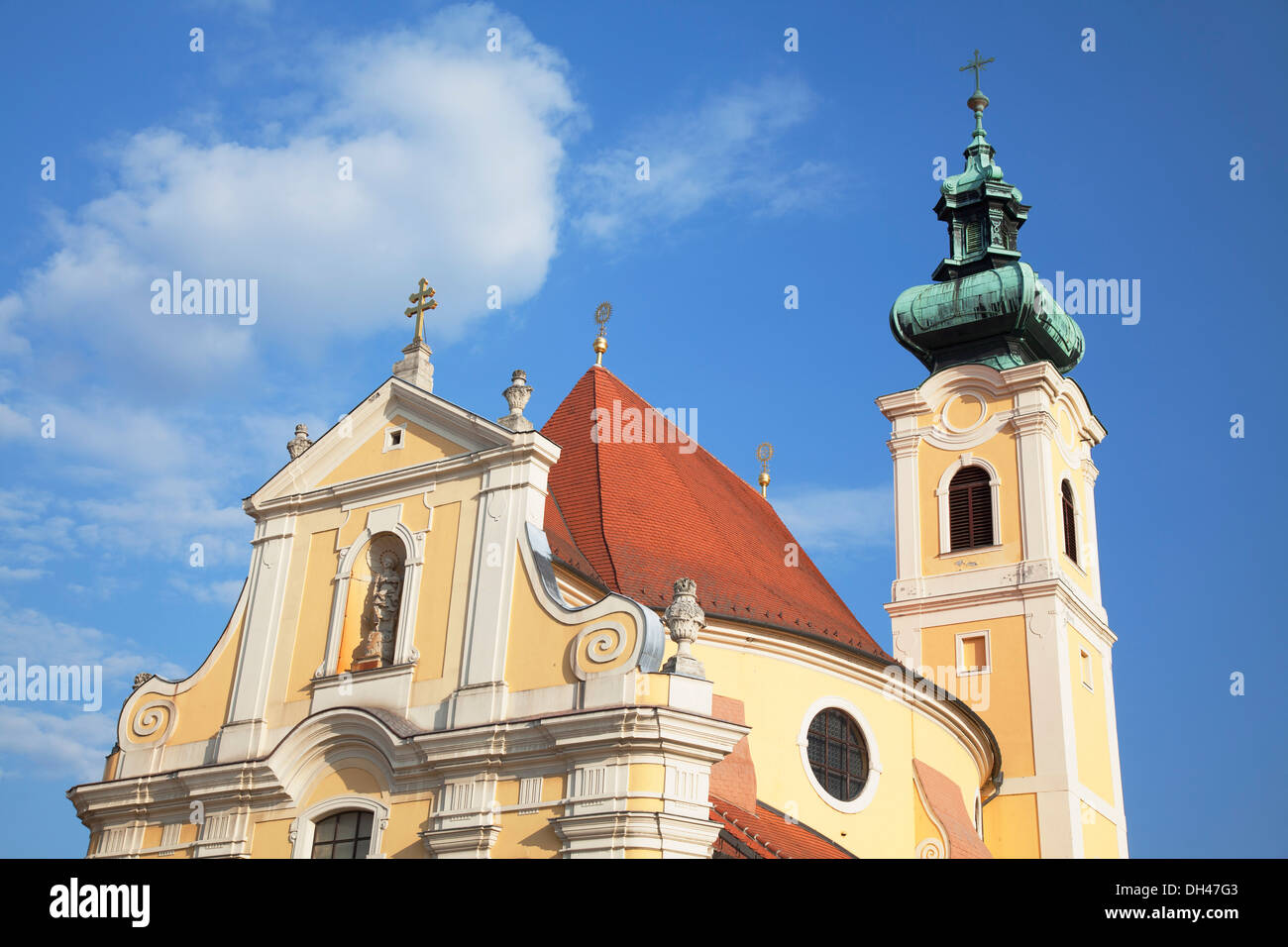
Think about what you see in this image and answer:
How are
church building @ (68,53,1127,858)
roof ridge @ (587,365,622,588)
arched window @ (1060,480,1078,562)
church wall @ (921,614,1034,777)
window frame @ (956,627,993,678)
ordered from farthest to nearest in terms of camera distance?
arched window @ (1060,480,1078,562), window frame @ (956,627,993,678), church wall @ (921,614,1034,777), roof ridge @ (587,365,622,588), church building @ (68,53,1127,858)

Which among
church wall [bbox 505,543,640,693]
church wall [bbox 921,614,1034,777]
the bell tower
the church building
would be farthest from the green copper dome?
church wall [bbox 505,543,640,693]

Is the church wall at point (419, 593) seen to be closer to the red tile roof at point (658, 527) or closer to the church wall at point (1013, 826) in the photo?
the red tile roof at point (658, 527)

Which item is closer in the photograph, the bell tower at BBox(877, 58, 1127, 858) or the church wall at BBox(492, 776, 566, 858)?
the church wall at BBox(492, 776, 566, 858)

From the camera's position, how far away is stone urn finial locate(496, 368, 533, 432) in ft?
51.4

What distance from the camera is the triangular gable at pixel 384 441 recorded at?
16.1 metres

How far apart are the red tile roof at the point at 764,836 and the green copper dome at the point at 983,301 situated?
47.9 feet

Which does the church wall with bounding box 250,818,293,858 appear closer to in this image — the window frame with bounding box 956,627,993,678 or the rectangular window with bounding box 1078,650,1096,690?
the window frame with bounding box 956,627,993,678

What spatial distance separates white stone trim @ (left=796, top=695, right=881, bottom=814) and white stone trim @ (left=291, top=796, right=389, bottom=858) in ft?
19.4

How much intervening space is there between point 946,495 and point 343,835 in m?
17.3

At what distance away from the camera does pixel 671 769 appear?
13.3 metres
